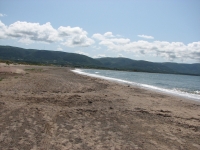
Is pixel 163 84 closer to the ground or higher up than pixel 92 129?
closer to the ground

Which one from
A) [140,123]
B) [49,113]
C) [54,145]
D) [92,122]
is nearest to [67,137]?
[54,145]

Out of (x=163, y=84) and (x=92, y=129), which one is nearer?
(x=92, y=129)

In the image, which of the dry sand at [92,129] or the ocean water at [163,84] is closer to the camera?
the dry sand at [92,129]

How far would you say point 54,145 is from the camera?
631 centimetres

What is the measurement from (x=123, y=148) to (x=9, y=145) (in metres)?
3.52

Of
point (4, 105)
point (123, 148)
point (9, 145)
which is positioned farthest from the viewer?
point (4, 105)

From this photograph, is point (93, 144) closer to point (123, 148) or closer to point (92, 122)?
point (123, 148)

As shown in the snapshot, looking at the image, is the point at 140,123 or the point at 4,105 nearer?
the point at 140,123

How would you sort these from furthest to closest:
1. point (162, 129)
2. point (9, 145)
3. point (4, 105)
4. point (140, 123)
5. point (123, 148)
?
point (4, 105)
point (140, 123)
point (162, 129)
point (123, 148)
point (9, 145)

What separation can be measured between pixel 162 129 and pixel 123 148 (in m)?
3.03

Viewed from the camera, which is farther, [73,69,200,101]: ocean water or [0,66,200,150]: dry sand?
[73,69,200,101]: ocean water

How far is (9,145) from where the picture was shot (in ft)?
20.0

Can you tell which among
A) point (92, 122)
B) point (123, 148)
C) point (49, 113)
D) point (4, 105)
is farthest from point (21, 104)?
point (123, 148)

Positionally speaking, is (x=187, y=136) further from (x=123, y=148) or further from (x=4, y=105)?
(x=4, y=105)
